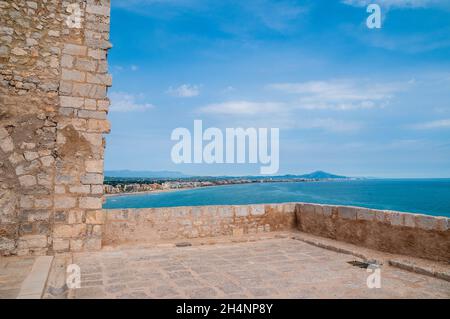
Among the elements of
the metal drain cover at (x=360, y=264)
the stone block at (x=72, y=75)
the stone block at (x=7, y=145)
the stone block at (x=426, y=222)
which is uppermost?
the stone block at (x=72, y=75)

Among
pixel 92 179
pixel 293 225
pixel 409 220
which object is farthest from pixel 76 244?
pixel 409 220

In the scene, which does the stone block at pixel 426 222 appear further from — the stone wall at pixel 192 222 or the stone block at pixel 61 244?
the stone block at pixel 61 244

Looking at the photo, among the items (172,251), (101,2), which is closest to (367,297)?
(172,251)

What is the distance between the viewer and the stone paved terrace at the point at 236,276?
3967 mm

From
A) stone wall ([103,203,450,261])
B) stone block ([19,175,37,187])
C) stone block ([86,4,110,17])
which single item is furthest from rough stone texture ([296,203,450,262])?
stone block ([86,4,110,17])

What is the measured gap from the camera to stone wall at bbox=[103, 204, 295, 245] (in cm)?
724

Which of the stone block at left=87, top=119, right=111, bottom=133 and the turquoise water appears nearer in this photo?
the stone block at left=87, top=119, right=111, bottom=133

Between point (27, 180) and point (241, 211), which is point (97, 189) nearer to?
point (27, 180)

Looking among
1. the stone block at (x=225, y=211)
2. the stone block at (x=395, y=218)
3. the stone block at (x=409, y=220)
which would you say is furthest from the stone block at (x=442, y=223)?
the stone block at (x=225, y=211)

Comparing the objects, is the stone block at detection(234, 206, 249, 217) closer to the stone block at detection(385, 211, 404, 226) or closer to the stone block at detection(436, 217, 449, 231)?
the stone block at detection(385, 211, 404, 226)

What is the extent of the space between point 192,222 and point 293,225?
111 inches

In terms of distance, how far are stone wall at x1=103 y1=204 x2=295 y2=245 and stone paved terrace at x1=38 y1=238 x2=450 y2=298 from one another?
75 centimetres

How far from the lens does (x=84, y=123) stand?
6352mm

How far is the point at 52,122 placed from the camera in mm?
6094
